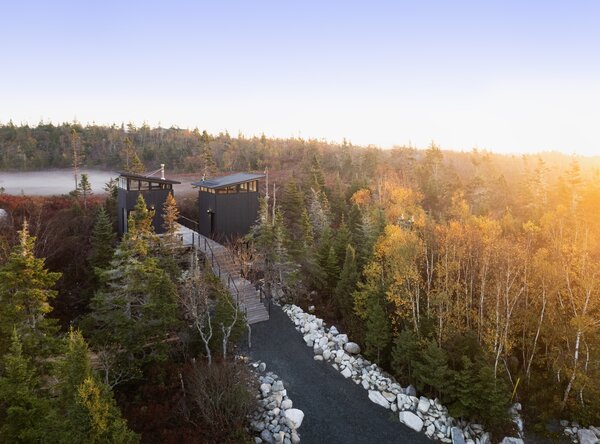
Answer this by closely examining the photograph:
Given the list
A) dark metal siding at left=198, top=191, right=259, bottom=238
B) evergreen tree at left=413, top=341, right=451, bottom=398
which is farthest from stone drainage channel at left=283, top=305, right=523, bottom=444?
dark metal siding at left=198, top=191, right=259, bottom=238

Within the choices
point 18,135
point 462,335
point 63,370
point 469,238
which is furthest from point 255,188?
point 18,135

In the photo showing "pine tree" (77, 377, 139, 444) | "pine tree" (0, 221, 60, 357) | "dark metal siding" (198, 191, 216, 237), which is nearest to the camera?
"pine tree" (77, 377, 139, 444)

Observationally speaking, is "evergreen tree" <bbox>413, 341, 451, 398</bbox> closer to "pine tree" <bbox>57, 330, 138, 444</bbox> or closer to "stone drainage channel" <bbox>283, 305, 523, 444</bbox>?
"stone drainage channel" <bbox>283, 305, 523, 444</bbox>

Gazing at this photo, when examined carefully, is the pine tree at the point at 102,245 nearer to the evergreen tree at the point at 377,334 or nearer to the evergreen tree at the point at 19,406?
the evergreen tree at the point at 19,406

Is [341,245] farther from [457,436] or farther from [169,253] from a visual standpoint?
[457,436]

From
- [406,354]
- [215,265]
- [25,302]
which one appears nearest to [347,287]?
[406,354]
